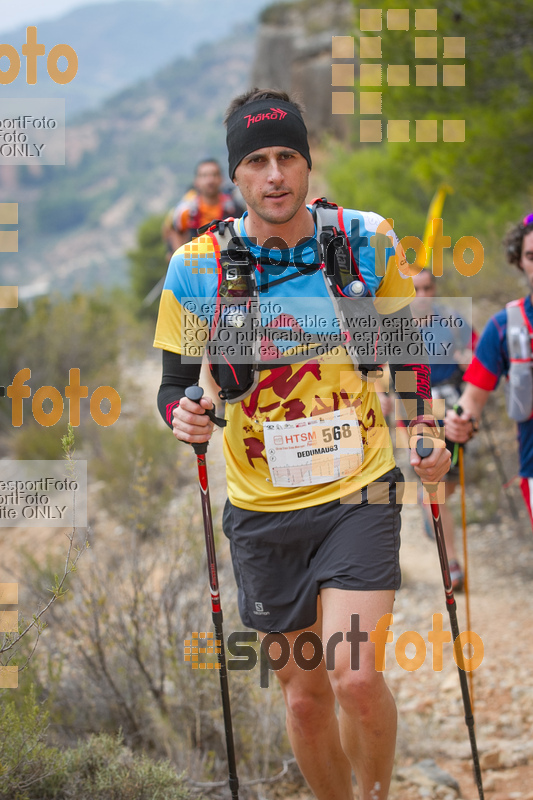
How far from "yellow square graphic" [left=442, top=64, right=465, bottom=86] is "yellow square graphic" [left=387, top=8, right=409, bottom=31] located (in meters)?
0.62

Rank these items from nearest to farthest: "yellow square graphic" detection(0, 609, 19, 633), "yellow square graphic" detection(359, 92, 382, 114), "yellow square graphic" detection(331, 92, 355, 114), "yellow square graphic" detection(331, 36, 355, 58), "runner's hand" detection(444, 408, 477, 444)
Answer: "yellow square graphic" detection(0, 609, 19, 633) < "runner's hand" detection(444, 408, 477, 444) < "yellow square graphic" detection(359, 92, 382, 114) < "yellow square graphic" detection(331, 92, 355, 114) < "yellow square graphic" detection(331, 36, 355, 58)

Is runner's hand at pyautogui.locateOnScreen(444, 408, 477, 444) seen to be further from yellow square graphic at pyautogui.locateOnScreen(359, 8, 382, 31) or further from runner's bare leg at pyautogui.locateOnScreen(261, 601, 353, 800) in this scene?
yellow square graphic at pyautogui.locateOnScreen(359, 8, 382, 31)

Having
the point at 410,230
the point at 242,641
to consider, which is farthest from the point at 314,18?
the point at 242,641

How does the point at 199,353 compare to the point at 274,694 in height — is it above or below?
above

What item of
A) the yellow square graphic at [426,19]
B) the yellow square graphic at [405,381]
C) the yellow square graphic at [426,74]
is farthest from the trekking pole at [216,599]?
the yellow square graphic at [426,74]

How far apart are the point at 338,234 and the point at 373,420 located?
0.71m

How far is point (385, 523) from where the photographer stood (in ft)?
9.27

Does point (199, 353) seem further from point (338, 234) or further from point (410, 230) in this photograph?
point (410, 230)

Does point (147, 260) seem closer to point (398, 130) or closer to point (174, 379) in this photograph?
point (398, 130)

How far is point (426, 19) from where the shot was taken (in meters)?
7.90

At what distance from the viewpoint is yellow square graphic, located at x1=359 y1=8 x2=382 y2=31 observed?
892 cm

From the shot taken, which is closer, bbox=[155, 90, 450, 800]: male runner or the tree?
bbox=[155, 90, 450, 800]: male runner

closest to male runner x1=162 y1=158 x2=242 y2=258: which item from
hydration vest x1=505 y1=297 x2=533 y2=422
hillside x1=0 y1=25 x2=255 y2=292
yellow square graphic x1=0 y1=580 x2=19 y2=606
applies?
yellow square graphic x1=0 y1=580 x2=19 y2=606

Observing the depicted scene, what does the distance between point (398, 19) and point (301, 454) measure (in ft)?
22.5
